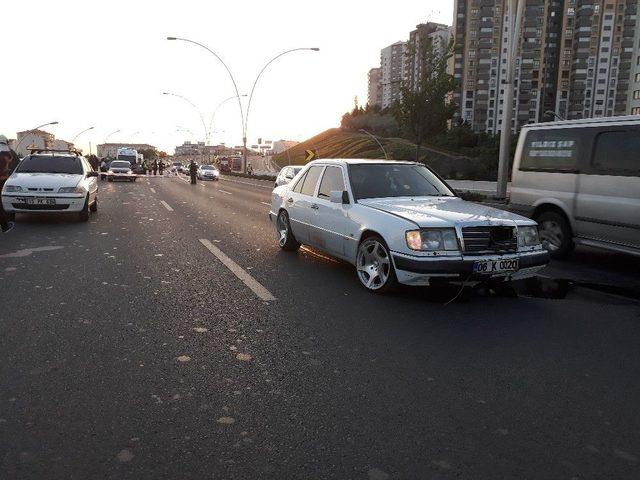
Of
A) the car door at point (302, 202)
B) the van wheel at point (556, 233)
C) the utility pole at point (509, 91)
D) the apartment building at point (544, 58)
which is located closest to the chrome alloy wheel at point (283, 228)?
the car door at point (302, 202)

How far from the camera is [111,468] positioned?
2428 millimetres

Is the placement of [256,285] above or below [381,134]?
below

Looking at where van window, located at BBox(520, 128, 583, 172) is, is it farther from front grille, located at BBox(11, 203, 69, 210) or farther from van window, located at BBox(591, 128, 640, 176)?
front grille, located at BBox(11, 203, 69, 210)

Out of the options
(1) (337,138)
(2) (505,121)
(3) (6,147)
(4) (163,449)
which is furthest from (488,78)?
(4) (163,449)

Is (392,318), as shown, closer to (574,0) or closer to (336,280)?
(336,280)

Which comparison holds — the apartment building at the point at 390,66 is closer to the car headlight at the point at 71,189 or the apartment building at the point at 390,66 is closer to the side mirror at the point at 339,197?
the car headlight at the point at 71,189

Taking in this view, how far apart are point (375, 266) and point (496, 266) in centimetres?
129

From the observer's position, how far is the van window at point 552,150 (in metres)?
7.75

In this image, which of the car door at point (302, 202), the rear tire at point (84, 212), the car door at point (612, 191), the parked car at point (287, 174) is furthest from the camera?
the parked car at point (287, 174)

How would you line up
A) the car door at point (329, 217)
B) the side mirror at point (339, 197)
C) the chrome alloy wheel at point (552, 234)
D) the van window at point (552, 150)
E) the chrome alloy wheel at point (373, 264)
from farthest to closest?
the chrome alloy wheel at point (552, 234) < the van window at point (552, 150) < the car door at point (329, 217) < the side mirror at point (339, 197) < the chrome alloy wheel at point (373, 264)

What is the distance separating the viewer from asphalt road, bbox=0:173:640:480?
99.8 inches

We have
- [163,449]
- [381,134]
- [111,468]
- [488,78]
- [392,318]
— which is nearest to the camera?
[111,468]

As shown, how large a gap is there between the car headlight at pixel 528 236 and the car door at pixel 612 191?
2.10m

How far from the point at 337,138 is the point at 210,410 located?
132m
